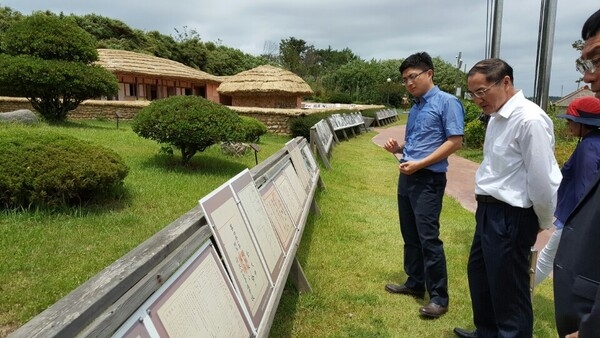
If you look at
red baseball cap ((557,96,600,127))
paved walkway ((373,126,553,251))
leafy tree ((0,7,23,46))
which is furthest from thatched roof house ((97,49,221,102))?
red baseball cap ((557,96,600,127))

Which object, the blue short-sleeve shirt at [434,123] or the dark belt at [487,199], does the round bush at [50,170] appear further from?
the dark belt at [487,199]

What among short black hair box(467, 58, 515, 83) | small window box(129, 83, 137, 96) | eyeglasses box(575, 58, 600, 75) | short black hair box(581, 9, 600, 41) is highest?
small window box(129, 83, 137, 96)

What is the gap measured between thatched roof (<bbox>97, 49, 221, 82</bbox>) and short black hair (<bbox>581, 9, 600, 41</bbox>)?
22.0 meters

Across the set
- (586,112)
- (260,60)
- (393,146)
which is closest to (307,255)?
(393,146)

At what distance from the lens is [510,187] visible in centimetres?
254

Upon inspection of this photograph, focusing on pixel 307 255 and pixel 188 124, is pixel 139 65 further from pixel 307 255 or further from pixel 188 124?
pixel 307 255

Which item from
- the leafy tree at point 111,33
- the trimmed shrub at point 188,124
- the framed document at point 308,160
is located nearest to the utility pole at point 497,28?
the framed document at point 308,160

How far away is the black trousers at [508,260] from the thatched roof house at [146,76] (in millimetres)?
21483

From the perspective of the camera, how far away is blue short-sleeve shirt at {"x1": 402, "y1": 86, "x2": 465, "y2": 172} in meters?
3.34

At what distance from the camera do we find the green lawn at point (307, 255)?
3.32m

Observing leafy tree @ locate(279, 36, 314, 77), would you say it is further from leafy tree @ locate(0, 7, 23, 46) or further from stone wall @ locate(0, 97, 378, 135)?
stone wall @ locate(0, 97, 378, 135)

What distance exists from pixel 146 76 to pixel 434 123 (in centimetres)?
2277

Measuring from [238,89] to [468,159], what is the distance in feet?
38.0

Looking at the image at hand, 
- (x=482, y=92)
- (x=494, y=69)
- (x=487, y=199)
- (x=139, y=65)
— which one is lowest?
(x=487, y=199)
